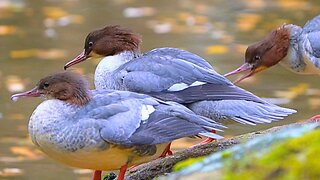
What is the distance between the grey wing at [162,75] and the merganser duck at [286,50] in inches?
41.9

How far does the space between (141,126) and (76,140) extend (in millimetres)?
396

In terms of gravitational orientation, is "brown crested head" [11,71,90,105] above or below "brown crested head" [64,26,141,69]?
below

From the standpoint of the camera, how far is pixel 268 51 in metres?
6.90

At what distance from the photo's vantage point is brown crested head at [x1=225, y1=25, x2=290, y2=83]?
22.7 feet

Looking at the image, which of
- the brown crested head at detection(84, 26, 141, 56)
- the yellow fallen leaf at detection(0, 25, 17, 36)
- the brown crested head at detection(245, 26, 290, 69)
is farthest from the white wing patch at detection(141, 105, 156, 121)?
the yellow fallen leaf at detection(0, 25, 17, 36)

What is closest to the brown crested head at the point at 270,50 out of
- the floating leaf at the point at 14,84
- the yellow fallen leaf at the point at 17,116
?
the yellow fallen leaf at the point at 17,116

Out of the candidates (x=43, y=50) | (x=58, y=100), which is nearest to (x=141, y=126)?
(x=58, y=100)

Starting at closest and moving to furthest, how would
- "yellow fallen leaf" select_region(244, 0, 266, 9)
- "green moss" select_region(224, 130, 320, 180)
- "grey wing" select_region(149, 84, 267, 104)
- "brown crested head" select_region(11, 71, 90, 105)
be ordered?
1. "green moss" select_region(224, 130, 320, 180)
2. "brown crested head" select_region(11, 71, 90, 105)
3. "grey wing" select_region(149, 84, 267, 104)
4. "yellow fallen leaf" select_region(244, 0, 266, 9)

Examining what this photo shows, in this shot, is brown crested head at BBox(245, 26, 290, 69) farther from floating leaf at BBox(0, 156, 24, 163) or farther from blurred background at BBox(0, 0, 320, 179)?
floating leaf at BBox(0, 156, 24, 163)

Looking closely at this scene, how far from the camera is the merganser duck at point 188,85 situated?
18.3ft

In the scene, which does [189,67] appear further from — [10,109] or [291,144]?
[10,109]

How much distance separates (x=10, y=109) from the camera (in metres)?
9.40

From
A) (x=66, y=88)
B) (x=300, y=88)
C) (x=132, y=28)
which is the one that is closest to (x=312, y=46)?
(x=66, y=88)

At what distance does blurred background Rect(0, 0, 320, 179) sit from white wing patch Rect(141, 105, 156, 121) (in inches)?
108
